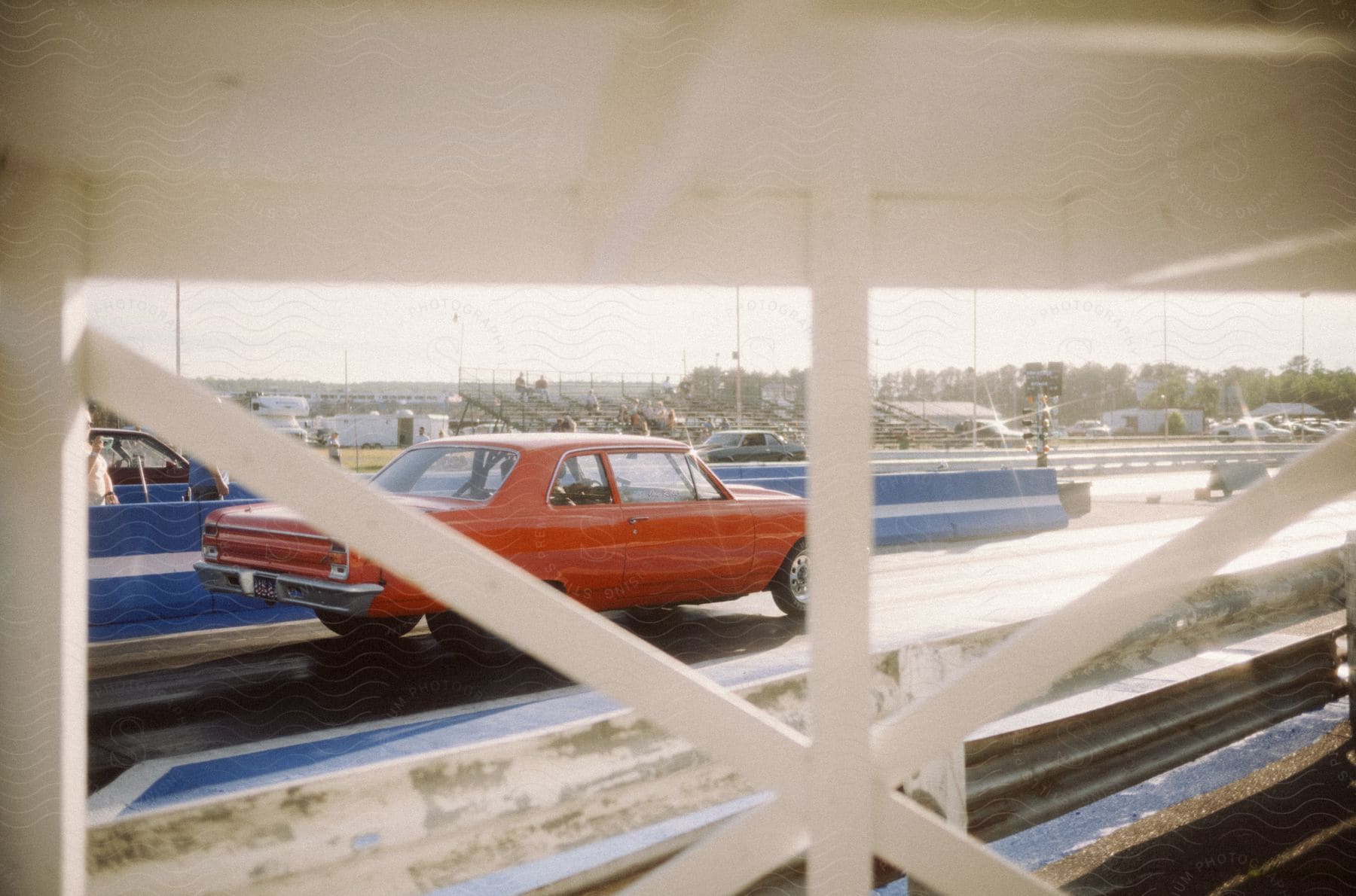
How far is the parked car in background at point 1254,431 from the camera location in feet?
11.4

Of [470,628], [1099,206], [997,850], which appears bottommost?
[997,850]

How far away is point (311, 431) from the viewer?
2213 mm

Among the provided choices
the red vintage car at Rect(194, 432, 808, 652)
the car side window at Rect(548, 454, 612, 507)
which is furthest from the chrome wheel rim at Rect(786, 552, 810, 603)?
the car side window at Rect(548, 454, 612, 507)

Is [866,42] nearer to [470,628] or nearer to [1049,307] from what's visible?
[1049,307]

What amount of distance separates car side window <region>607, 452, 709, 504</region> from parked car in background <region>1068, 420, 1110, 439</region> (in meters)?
2.23

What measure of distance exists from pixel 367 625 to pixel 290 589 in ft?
2.14

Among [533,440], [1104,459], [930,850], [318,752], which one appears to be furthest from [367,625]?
[1104,459]

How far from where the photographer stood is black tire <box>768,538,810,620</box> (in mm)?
6121

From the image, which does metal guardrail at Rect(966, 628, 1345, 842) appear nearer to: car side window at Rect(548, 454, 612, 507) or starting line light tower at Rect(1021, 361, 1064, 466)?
starting line light tower at Rect(1021, 361, 1064, 466)

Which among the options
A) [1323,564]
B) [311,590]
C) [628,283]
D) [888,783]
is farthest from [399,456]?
[1323,564]

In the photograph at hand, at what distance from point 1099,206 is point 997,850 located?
1954mm

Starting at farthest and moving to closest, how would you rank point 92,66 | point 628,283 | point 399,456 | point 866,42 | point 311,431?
point 399,456, point 311,431, point 628,283, point 866,42, point 92,66

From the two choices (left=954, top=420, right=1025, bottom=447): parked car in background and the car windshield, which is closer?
(left=954, top=420, right=1025, bottom=447): parked car in background

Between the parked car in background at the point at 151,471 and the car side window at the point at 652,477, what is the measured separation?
14.6 feet
